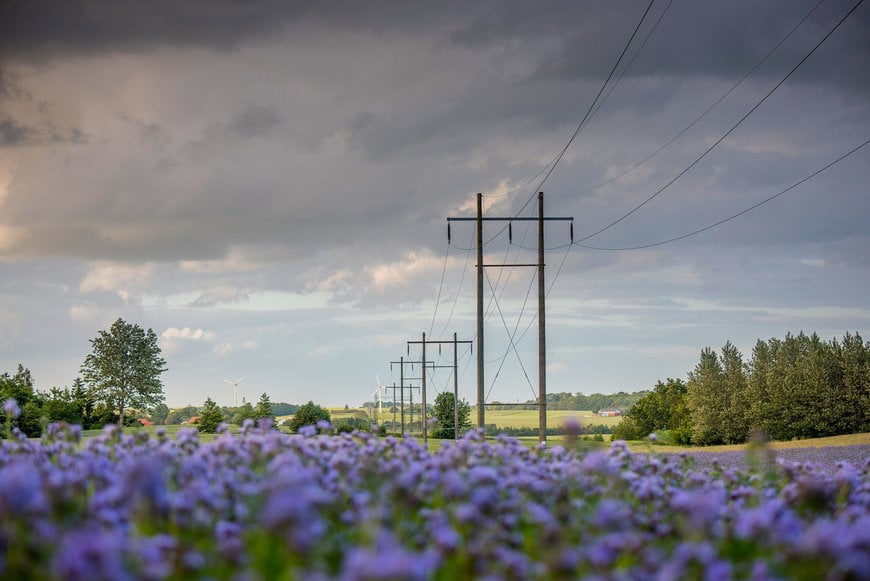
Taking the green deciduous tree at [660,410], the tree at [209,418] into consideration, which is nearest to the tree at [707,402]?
the green deciduous tree at [660,410]

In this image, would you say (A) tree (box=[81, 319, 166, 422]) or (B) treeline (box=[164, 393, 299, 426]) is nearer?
(B) treeline (box=[164, 393, 299, 426])

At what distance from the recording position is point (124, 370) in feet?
331

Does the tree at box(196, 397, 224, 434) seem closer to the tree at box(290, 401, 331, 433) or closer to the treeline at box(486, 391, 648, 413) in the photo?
the tree at box(290, 401, 331, 433)

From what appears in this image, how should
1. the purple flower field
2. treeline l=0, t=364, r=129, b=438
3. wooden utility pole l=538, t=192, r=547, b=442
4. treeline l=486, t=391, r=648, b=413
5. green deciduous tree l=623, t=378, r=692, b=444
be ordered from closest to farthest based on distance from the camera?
the purple flower field, wooden utility pole l=538, t=192, r=547, b=442, treeline l=0, t=364, r=129, b=438, green deciduous tree l=623, t=378, r=692, b=444, treeline l=486, t=391, r=648, b=413

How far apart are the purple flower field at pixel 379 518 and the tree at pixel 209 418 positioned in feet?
180

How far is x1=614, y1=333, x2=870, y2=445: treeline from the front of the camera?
2736 inches

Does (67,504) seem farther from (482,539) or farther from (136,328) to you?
(136,328)

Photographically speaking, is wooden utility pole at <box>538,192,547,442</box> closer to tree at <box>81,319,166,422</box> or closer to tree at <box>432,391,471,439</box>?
tree at <box>432,391,471,439</box>

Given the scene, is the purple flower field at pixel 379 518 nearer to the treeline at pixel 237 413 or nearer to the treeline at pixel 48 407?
the treeline at pixel 48 407

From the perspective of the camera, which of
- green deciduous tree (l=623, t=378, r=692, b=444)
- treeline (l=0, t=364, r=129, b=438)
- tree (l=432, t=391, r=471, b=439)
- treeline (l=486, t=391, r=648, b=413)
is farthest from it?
treeline (l=486, t=391, r=648, b=413)

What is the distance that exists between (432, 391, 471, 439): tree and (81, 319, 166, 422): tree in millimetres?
35811

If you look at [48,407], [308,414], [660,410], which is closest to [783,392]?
A: [660,410]

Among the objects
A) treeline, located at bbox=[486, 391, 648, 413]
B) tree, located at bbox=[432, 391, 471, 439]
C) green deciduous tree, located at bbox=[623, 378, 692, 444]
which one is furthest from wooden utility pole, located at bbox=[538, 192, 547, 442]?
treeline, located at bbox=[486, 391, 648, 413]

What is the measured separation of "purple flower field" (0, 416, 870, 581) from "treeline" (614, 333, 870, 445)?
67613mm
